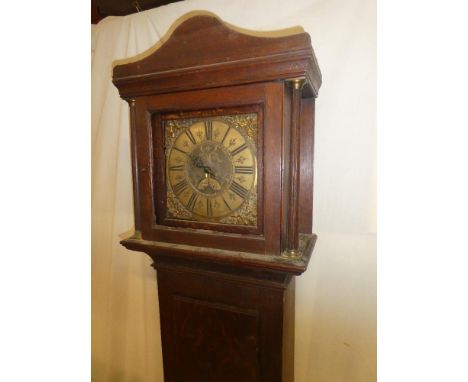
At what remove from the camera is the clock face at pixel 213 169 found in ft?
2.50

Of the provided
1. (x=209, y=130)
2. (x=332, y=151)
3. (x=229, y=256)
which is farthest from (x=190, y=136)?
(x=332, y=151)

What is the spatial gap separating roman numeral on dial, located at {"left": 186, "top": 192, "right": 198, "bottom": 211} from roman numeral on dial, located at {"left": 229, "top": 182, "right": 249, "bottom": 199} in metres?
0.12

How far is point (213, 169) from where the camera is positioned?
794 mm

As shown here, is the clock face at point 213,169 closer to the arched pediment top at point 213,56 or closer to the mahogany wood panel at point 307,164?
the arched pediment top at point 213,56

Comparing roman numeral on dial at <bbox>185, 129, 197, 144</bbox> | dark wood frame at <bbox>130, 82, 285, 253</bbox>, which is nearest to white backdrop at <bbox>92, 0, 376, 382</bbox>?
dark wood frame at <bbox>130, 82, 285, 253</bbox>

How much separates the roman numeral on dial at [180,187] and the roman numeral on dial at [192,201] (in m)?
0.04

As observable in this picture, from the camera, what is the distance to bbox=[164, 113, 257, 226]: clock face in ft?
2.50

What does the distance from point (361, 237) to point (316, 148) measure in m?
0.39

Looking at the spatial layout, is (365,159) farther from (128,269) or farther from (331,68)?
(128,269)

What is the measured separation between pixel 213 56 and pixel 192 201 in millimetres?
425

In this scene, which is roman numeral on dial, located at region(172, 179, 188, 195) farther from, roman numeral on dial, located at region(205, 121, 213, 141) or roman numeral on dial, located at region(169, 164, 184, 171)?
roman numeral on dial, located at region(205, 121, 213, 141)

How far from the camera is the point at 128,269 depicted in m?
1.43

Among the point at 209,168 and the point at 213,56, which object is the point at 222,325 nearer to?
the point at 209,168

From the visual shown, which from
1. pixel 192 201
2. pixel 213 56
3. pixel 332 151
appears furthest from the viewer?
pixel 332 151
